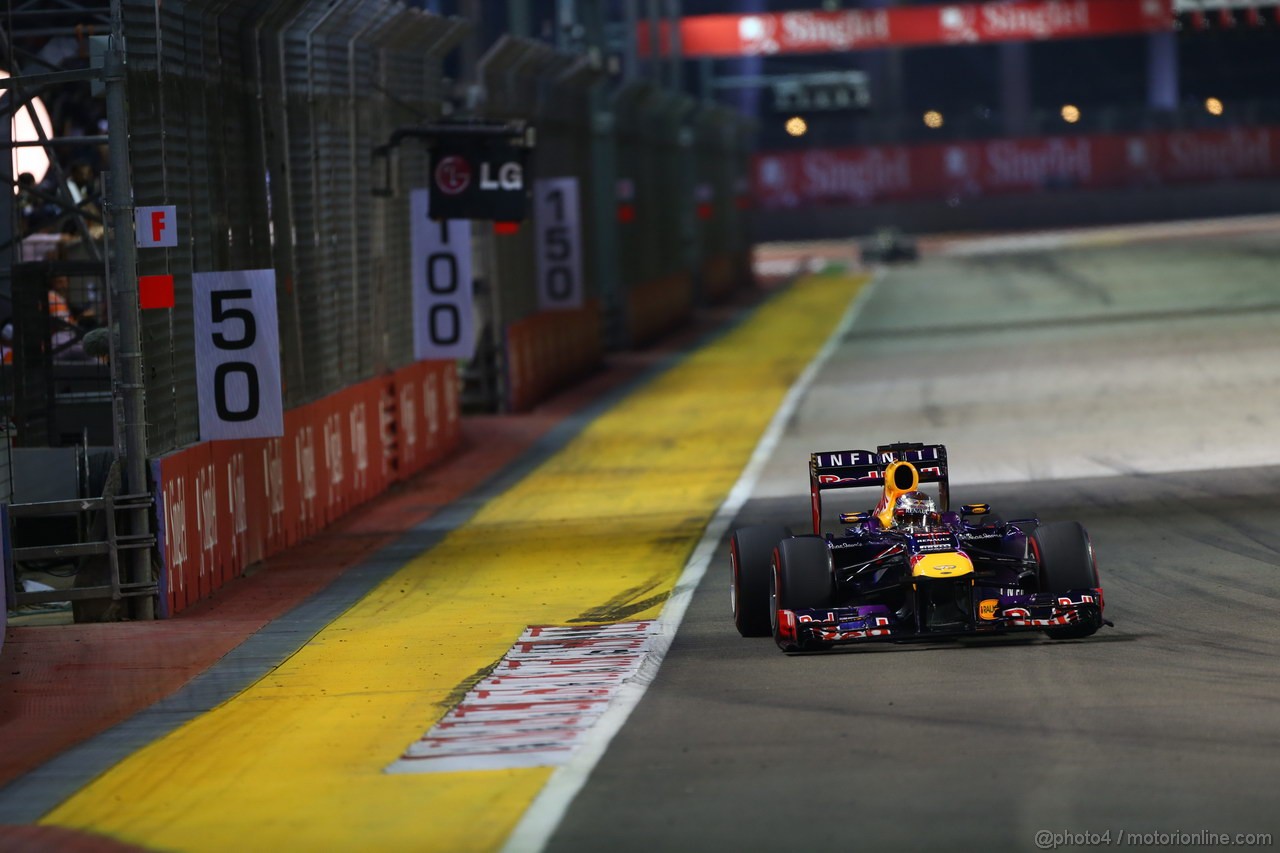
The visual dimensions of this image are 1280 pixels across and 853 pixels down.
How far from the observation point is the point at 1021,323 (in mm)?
44312

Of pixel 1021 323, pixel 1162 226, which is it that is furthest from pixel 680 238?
pixel 1162 226

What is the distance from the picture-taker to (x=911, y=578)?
13086mm

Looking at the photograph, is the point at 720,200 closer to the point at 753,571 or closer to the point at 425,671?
the point at 753,571

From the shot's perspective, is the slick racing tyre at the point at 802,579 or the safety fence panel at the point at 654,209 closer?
the slick racing tyre at the point at 802,579

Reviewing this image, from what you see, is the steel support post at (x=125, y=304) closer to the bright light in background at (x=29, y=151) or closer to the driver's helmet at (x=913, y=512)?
the driver's helmet at (x=913, y=512)

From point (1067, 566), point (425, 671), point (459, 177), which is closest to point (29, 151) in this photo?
point (459, 177)

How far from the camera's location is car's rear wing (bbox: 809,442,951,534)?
14602 millimetres

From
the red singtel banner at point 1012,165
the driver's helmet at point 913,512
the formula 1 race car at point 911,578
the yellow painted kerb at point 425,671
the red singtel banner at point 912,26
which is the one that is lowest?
the yellow painted kerb at point 425,671

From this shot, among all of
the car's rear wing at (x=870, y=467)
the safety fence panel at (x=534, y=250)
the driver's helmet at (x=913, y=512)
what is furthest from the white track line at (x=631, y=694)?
the safety fence panel at (x=534, y=250)

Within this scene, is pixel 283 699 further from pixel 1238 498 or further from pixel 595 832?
pixel 1238 498

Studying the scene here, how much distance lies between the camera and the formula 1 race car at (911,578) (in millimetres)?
13141

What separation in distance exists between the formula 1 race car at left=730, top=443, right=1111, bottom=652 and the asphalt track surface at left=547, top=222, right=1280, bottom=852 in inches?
7.2

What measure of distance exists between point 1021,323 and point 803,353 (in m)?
5.51

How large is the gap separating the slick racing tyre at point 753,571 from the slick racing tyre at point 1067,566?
1575 mm
